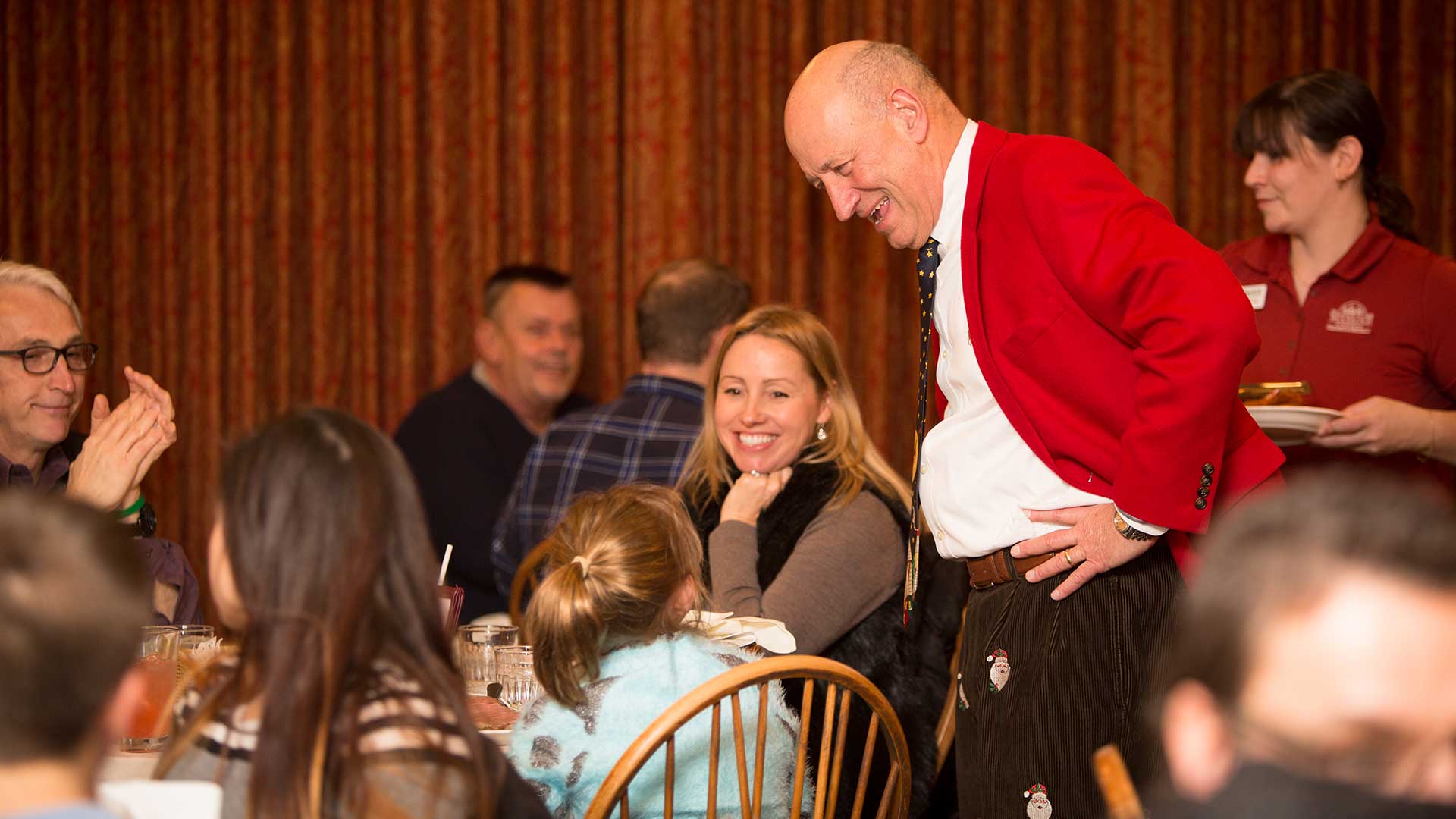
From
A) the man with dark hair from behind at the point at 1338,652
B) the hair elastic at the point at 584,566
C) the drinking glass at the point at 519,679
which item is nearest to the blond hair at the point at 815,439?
the drinking glass at the point at 519,679

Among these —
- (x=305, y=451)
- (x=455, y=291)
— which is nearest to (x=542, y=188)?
(x=455, y=291)

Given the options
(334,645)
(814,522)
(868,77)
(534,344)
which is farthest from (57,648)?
(534,344)

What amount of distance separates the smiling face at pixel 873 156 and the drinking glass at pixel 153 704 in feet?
3.67

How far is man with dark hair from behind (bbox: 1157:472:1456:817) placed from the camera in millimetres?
760

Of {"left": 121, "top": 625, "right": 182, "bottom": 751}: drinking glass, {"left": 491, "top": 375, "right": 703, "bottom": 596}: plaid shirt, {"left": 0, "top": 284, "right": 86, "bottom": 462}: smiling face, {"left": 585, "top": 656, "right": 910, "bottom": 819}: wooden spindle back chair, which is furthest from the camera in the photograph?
{"left": 491, "top": 375, "right": 703, "bottom": 596}: plaid shirt

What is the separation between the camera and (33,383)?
2.35 metres

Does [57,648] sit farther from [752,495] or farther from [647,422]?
[647,422]

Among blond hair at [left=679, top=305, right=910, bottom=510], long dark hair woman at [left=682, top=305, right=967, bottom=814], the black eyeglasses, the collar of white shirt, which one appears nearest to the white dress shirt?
the collar of white shirt

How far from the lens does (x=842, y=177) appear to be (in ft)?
6.47

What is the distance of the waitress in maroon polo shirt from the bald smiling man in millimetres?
1111

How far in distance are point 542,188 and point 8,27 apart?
1951 mm

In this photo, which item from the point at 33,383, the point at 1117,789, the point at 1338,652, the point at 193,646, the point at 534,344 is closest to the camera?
the point at 1338,652

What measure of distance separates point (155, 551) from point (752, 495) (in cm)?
107

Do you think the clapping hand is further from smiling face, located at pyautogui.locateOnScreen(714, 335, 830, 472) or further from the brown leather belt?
the brown leather belt
